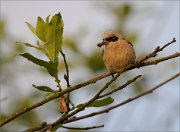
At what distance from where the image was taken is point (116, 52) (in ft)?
13.7

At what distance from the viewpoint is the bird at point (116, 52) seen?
12.3 feet

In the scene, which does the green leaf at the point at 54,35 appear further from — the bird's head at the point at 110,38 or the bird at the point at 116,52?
the bird's head at the point at 110,38

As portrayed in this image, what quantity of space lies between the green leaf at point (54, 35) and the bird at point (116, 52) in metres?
0.53

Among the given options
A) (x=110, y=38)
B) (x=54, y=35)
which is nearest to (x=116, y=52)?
(x=110, y=38)

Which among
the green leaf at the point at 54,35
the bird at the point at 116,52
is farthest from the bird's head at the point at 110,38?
the green leaf at the point at 54,35

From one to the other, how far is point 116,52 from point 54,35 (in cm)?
101

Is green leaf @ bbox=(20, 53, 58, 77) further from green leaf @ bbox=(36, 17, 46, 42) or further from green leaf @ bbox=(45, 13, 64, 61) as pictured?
green leaf @ bbox=(36, 17, 46, 42)

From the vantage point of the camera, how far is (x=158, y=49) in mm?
3041

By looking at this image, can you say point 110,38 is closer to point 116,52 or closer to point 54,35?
point 116,52

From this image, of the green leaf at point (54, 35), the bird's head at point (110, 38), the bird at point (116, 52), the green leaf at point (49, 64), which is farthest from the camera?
the bird's head at point (110, 38)

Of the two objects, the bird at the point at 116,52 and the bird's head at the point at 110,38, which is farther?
the bird's head at the point at 110,38

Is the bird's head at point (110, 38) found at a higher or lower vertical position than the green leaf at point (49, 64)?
lower

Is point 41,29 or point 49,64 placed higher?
point 41,29

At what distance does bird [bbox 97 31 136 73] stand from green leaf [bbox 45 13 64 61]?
53 cm
